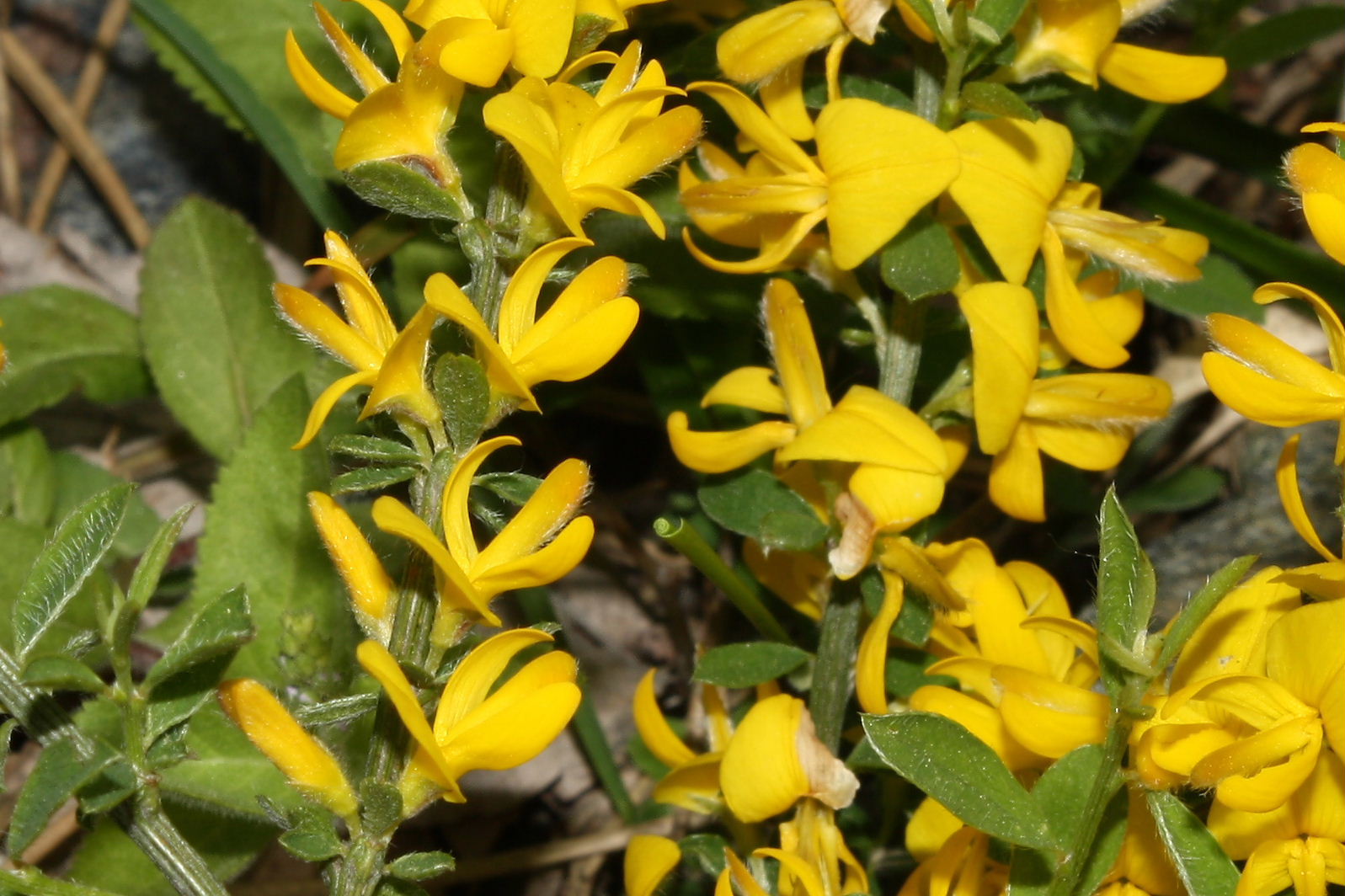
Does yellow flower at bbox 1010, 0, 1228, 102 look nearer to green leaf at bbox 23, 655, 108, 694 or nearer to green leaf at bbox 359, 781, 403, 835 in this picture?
green leaf at bbox 359, 781, 403, 835

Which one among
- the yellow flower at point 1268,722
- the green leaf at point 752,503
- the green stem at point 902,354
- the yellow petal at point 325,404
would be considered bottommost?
the green leaf at point 752,503

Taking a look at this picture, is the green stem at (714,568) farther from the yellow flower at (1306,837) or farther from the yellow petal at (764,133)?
the yellow flower at (1306,837)

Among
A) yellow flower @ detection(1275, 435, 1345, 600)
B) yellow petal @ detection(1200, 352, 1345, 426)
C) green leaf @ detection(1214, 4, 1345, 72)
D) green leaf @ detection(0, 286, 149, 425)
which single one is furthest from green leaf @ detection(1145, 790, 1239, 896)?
green leaf @ detection(0, 286, 149, 425)

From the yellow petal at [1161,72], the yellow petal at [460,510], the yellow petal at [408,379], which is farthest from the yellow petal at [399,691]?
the yellow petal at [1161,72]

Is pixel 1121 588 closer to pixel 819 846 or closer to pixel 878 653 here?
pixel 878 653

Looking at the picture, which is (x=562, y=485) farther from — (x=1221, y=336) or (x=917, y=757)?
(x=1221, y=336)

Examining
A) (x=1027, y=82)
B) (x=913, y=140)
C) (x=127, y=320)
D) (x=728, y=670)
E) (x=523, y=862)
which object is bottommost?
(x=523, y=862)

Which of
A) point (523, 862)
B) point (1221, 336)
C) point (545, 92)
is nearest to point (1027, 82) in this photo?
point (1221, 336)
